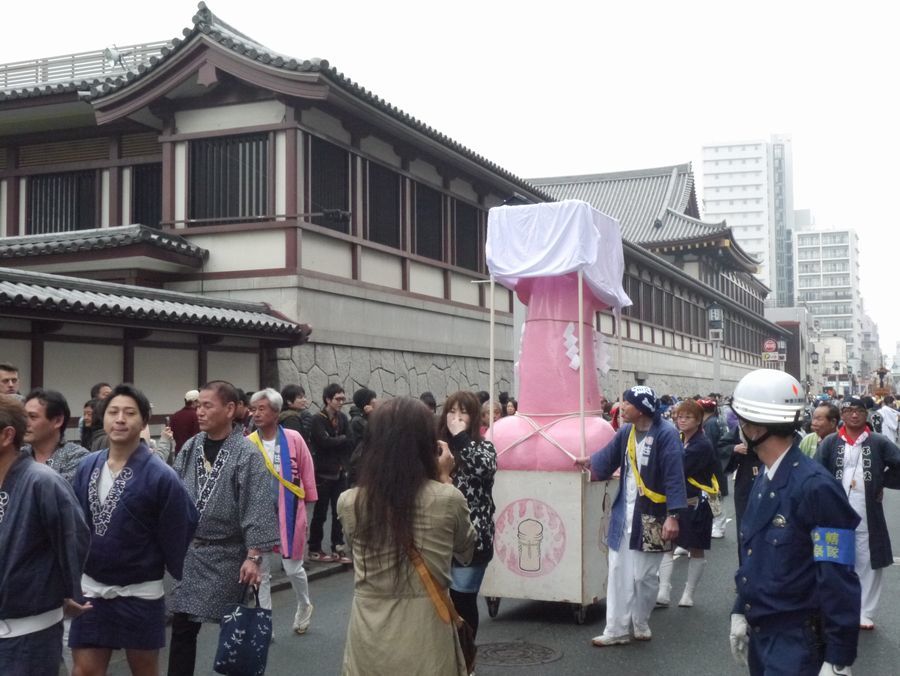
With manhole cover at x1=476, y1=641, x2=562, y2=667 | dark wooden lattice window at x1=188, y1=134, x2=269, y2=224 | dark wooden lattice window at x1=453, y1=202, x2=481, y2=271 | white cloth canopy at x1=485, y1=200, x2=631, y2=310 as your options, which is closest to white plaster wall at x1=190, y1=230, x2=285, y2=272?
dark wooden lattice window at x1=188, y1=134, x2=269, y2=224

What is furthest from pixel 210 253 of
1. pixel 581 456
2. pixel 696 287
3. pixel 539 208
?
pixel 696 287

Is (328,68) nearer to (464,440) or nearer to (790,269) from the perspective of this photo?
(464,440)

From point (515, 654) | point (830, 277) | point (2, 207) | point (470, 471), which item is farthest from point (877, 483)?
point (830, 277)

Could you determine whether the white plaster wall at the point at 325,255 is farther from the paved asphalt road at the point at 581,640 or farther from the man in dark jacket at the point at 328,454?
the paved asphalt road at the point at 581,640

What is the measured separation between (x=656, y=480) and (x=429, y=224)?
37.0 ft

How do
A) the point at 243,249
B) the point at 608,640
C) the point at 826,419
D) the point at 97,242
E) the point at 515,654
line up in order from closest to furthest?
1. the point at 515,654
2. the point at 608,640
3. the point at 826,419
4. the point at 97,242
5. the point at 243,249

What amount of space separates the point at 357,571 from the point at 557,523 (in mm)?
3982

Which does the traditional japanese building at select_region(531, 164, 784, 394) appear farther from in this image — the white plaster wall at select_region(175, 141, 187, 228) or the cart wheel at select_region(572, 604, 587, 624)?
the cart wheel at select_region(572, 604, 587, 624)

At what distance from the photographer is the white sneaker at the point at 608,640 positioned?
6.77 metres

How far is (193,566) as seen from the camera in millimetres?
4918

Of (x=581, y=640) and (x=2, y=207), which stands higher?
(x=2, y=207)

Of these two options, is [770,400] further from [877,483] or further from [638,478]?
[877,483]

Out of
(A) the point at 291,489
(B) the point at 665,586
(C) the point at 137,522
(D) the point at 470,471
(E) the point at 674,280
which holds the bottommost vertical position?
(B) the point at 665,586

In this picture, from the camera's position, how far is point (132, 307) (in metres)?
10.6
